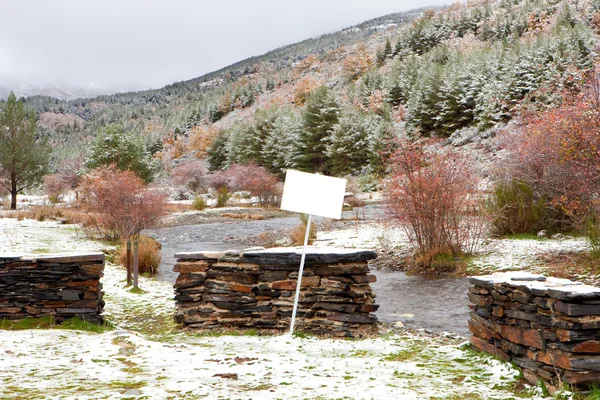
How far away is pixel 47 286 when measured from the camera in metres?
6.65

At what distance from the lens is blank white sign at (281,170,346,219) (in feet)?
20.9

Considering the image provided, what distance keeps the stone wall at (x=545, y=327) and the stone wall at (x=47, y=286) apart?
502cm

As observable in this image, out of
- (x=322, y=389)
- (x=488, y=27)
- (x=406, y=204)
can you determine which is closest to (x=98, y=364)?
(x=322, y=389)

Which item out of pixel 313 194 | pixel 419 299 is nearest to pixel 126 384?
pixel 313 194

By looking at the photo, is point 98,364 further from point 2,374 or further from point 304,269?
point 304,269

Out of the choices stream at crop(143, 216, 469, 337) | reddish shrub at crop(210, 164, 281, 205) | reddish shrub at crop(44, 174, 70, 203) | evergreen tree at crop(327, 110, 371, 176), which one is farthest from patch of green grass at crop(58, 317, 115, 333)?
reddish shrub at crop(44, 174, 70, 203)

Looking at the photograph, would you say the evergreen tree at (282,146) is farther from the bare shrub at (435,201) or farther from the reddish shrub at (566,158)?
the bare shrub at (435,201)

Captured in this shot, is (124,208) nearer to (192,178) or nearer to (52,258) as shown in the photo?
(52,258)

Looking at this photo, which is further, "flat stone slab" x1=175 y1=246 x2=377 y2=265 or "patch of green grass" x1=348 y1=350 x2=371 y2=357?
"flat stone slab" x1=175 y1=246 x2=377 y2=265

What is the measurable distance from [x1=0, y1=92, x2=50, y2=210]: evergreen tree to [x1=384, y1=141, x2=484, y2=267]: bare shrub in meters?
30.3

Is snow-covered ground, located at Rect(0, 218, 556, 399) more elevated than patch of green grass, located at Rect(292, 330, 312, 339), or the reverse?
snow-covered ground, located at Rect(0, 218, 556, 399)

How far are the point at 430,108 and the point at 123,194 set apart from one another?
31530mm

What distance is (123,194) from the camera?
54.1 ft

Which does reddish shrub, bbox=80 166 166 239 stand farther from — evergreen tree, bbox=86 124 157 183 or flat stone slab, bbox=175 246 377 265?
evergreen tree, bbox=86 124 157 183
